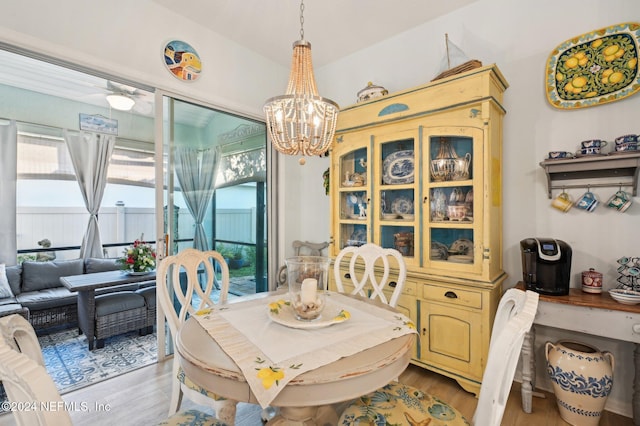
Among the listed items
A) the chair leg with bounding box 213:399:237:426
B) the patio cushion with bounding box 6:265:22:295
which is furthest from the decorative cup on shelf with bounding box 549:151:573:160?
the patio cushion with bounding box 6:265:22:295

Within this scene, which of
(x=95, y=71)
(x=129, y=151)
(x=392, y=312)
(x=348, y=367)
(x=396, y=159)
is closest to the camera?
(x=348, y=367)

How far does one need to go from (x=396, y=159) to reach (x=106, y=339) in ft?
10.7

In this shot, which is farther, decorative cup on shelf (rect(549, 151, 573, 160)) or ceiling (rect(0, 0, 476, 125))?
ceiling (rect(0, 0, 476, 125))

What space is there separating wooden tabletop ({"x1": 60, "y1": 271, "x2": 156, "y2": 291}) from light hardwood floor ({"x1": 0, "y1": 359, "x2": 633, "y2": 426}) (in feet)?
3.13

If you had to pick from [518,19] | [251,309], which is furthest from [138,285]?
[518,19]

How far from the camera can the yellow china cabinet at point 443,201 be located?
2.01 meters

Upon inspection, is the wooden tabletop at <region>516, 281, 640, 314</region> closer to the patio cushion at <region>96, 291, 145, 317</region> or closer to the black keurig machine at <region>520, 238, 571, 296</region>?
the black keurig machine at <region>520, 238, 571, 296</region>

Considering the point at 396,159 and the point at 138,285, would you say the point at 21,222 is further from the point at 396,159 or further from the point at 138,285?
the point at 396,159

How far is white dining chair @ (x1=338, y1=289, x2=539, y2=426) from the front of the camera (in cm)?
90

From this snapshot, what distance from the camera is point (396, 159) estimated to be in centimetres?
251

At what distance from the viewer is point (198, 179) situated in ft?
9.31

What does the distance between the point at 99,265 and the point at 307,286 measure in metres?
3.70

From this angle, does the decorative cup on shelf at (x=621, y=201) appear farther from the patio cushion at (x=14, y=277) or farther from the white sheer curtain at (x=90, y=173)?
the white sheer curtain at (x=90, y=173)

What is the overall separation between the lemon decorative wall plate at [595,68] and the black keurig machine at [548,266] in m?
0.95
